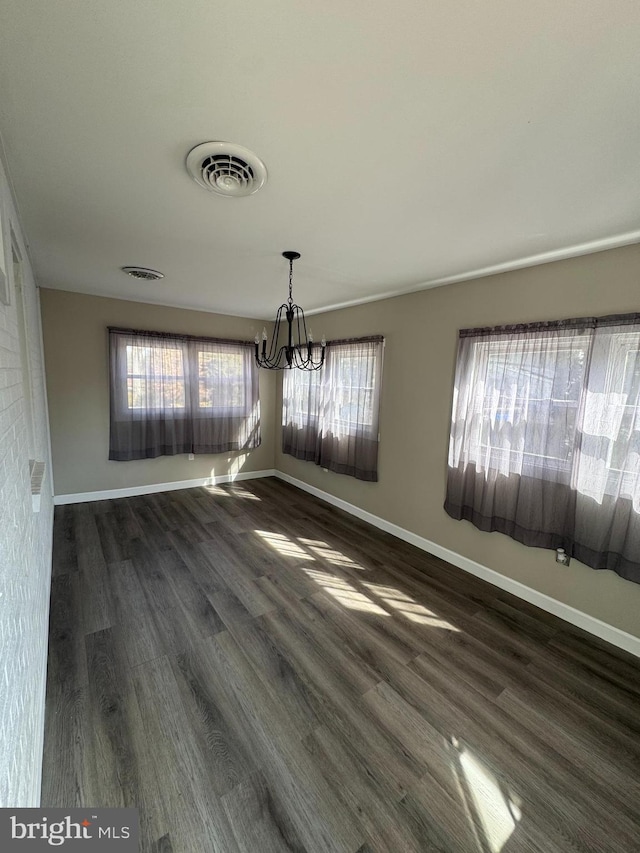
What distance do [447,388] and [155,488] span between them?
3.97 metres

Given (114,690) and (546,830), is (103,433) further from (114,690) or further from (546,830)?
(546,830)

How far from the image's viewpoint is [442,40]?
90 cm

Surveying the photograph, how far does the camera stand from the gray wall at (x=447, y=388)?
85.0 inches

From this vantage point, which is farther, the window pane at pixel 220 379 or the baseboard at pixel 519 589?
the window pane at pixel 220 379

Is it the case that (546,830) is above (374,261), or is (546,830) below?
below

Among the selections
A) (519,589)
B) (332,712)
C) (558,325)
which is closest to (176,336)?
(558,325)

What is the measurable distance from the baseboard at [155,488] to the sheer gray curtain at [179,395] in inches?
18.1

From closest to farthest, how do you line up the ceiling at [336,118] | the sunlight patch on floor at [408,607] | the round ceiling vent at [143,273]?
the ceiling at [336,118] → the sunlight patch on floor at [408,607] → the round ceiling vent at [143,273]

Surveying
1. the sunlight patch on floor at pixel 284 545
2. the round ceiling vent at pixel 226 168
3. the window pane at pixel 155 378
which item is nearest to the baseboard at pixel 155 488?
the window pane at pixel 155 378

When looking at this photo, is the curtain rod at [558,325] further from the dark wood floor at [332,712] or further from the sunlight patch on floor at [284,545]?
the sunlight patch on floor at [284,545]

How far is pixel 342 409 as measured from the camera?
4.09m

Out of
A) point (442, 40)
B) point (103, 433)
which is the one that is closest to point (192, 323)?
point (103, 433)

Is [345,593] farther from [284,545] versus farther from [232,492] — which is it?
[232,492]

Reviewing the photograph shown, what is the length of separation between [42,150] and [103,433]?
136 inches
